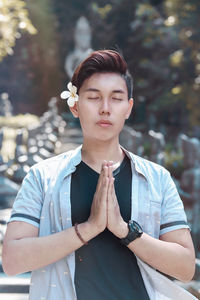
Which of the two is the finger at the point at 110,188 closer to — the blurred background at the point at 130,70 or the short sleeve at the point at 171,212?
the short sleeve at the point at 171,212

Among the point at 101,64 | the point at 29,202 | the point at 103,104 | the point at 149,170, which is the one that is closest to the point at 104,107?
the point at 103,104

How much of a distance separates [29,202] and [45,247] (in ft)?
0.56

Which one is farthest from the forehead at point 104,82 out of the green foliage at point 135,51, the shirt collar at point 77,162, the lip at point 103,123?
the green foliage at point 135,51

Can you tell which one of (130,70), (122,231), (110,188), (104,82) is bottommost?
(122,231)

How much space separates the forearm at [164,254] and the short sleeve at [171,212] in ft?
0.25

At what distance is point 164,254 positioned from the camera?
174 cm

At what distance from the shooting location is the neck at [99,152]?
1899 mm

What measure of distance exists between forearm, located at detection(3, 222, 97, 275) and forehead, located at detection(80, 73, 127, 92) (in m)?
0.49

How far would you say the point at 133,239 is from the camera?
171cm

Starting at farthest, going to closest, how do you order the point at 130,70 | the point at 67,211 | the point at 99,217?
the point at 130,70 → the point at 67,211 → the point at 99,217

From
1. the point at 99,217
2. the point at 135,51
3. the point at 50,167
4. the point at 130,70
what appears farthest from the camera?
the point at 135,51

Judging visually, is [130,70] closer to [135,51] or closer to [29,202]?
[135,51]

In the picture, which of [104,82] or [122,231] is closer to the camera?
[122,231]

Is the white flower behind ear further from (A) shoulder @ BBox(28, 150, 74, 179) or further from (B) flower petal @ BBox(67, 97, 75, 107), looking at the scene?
(A) shoulder @ BBox(28, 150, 74, 179)
